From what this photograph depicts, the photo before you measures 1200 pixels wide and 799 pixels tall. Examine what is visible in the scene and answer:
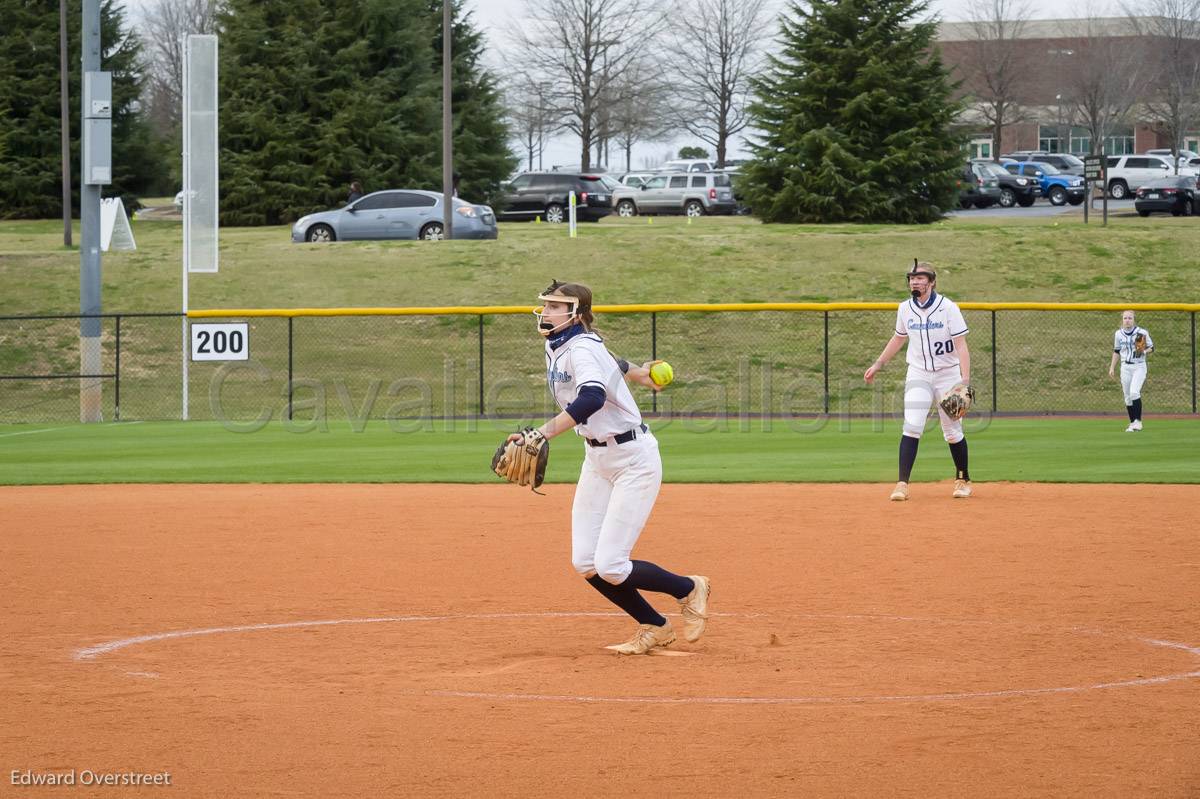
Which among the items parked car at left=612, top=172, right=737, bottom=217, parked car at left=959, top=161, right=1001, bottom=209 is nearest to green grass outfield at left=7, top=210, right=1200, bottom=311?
parked car at left=959, top=161, right=1001, bottom=209

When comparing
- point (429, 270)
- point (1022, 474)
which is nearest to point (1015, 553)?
point (1022, 474)

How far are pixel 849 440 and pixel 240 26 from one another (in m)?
33.1

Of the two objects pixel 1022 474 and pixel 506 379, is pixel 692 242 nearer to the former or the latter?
pixel 506 379

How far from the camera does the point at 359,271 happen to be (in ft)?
111

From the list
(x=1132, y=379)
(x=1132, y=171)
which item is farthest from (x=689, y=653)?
(x=1132, y=171)

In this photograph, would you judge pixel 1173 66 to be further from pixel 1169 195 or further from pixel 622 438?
pixel 622 438

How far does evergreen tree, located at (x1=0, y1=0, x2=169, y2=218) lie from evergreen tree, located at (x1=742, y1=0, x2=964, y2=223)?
23220 millimetres

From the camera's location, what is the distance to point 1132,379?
2112 centimetres

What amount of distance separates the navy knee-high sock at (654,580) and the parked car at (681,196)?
149 ft

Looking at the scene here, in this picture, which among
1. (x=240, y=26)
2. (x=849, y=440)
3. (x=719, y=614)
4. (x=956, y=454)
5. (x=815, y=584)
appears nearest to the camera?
(x=719, y=614)

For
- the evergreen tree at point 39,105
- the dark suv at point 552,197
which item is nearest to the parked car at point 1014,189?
the dark suv at point 552,197

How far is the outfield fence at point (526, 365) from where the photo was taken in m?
26.2

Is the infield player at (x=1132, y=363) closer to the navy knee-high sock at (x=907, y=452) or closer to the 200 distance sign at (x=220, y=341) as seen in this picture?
the navy knee-high sock at (x=907, y=452)

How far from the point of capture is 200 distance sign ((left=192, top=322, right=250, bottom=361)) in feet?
74.5
